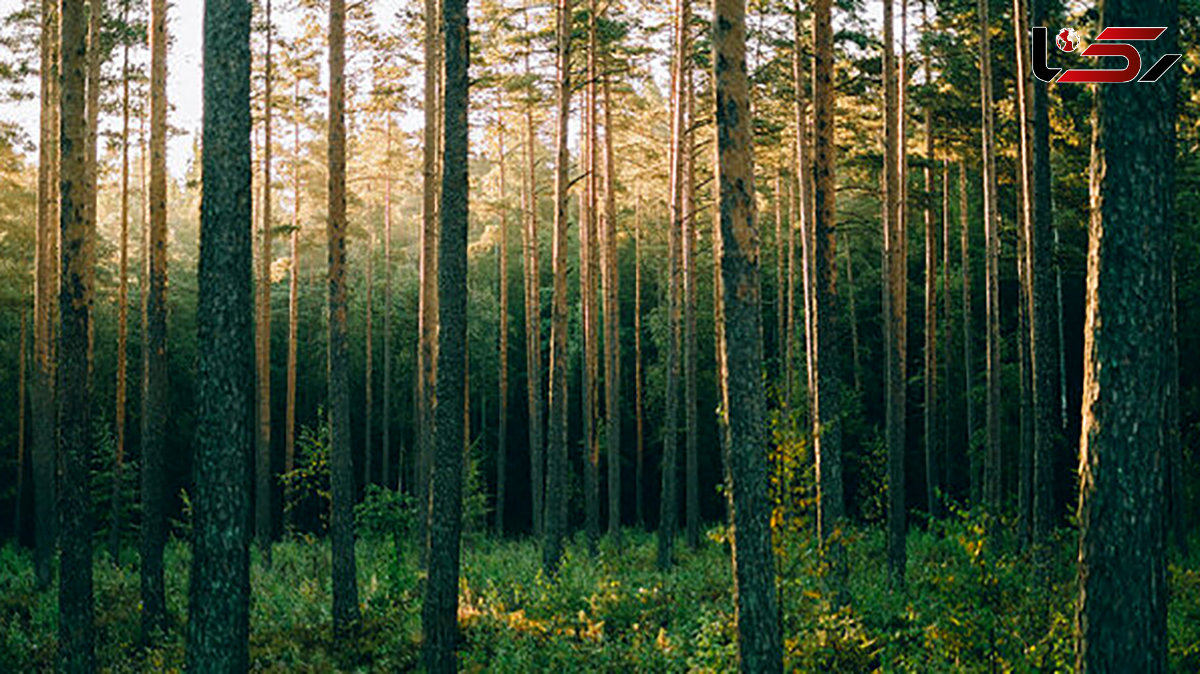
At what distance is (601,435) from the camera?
3544 cm

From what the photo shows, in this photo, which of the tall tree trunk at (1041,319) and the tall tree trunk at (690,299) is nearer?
the tall tree trunk at (1041,319)

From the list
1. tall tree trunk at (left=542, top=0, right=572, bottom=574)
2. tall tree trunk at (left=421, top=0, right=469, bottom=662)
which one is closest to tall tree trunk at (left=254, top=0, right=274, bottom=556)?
tall tree trunk at (left=542, top=0, right=572, bottom=574)

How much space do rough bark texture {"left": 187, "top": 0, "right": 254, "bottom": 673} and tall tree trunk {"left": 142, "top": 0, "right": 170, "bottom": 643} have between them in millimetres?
6273

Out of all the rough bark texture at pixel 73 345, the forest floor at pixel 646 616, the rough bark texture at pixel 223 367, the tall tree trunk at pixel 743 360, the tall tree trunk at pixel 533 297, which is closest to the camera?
the rough bark texture at pixel 223 367

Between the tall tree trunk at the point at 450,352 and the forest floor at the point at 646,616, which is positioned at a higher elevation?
the tall tree trunk at the point at 450,352

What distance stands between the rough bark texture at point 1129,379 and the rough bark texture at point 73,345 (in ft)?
33.7

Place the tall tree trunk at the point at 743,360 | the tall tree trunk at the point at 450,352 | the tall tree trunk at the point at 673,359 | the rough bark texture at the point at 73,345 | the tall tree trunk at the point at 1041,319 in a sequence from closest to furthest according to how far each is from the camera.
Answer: the tall tree trunk at the point at 743,360
the tall tree trunk at the point at 450,352
the rough bark texture at the point at 73,345
the tall tree trunk at the point at 1041,319
the tall tree trunk at the point at 673,359

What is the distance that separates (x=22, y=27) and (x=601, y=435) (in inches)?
899

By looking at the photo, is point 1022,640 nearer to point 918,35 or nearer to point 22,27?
point 918,35

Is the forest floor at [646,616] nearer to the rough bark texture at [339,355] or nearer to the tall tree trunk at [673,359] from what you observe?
the rough bark texture at [339,355]

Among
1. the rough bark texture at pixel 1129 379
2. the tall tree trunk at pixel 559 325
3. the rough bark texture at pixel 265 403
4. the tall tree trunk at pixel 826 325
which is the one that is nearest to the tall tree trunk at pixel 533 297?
the tall tree trunk at pixel 559 325

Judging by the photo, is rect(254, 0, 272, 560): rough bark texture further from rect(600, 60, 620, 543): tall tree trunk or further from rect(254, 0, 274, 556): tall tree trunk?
rect(600, 60, 620, 543): tall tree trunk

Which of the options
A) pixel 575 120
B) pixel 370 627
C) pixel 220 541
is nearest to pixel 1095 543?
pixel 220 541

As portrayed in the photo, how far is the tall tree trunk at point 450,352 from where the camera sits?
9102mm
